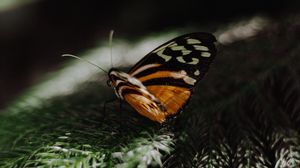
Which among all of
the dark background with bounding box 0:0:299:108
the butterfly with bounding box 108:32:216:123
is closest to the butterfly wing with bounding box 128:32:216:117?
the butterfly with bounding box 108:32:216:123

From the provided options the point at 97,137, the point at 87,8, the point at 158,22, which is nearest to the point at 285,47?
the point at 97,137

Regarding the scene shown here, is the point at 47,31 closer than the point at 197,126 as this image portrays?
No

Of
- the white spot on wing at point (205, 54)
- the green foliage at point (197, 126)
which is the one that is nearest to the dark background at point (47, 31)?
the green foliage at point (197, 126)

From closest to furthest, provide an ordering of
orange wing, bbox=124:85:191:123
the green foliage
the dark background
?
1. the green foliage
2. orange wing, bbox=124:85:191:123
3. the dark background

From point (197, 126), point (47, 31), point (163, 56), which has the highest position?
point (47, 31)

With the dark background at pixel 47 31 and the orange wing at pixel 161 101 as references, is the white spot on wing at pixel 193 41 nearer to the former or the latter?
the orange wing at pixel 161 101

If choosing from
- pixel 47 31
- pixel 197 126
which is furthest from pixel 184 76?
pixel 47 31

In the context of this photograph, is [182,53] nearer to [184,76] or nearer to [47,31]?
Answer: [184,76]

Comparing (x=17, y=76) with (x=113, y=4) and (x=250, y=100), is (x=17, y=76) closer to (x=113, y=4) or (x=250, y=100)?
(x=113, y=4)

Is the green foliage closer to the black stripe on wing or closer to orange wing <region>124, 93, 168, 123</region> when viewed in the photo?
orange wing <region>124, 93, 168, 123</region>
